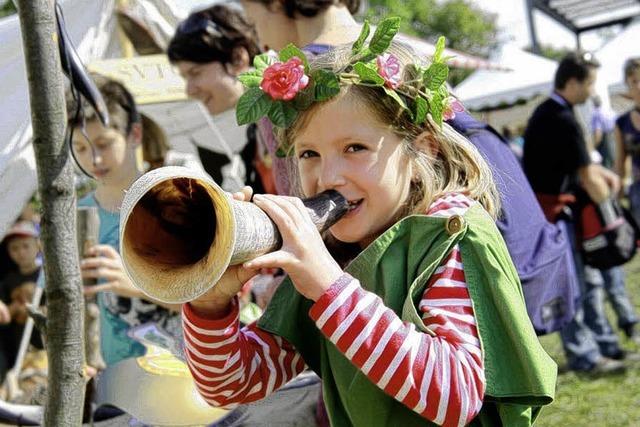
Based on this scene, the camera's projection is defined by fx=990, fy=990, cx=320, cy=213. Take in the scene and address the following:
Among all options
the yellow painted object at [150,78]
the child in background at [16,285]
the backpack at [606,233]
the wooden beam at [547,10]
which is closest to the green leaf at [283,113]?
the yellow painted object at [150,78]

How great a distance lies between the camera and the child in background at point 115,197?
133 inches

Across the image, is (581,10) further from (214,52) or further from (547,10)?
(214,52)

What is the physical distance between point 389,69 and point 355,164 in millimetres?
232

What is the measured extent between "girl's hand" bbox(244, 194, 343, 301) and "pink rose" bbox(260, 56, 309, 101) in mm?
350

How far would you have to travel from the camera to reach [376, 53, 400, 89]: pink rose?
2.01 metres

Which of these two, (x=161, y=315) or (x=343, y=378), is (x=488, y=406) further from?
(x=161, y=315)

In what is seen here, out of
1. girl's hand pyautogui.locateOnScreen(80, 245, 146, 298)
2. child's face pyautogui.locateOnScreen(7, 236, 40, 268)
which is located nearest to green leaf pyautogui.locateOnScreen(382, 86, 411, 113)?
girl's hand pyautogui.locateOnScreen(80, 245, 146, 298)

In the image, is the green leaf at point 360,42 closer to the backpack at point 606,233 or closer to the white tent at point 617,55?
the backpack at point 606,233

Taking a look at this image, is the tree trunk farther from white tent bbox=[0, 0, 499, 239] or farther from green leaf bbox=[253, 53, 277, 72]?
white tent bbox=[0, 0, 499, 239]

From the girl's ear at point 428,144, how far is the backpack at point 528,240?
17.3 inches

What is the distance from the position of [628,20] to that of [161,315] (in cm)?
1943

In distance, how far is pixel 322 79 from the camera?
2.01 metres

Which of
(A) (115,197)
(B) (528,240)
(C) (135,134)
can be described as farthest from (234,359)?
(C) (135,134)

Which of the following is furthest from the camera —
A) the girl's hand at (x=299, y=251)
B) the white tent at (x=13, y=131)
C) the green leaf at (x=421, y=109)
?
the white tent at (x=13, y=131)
